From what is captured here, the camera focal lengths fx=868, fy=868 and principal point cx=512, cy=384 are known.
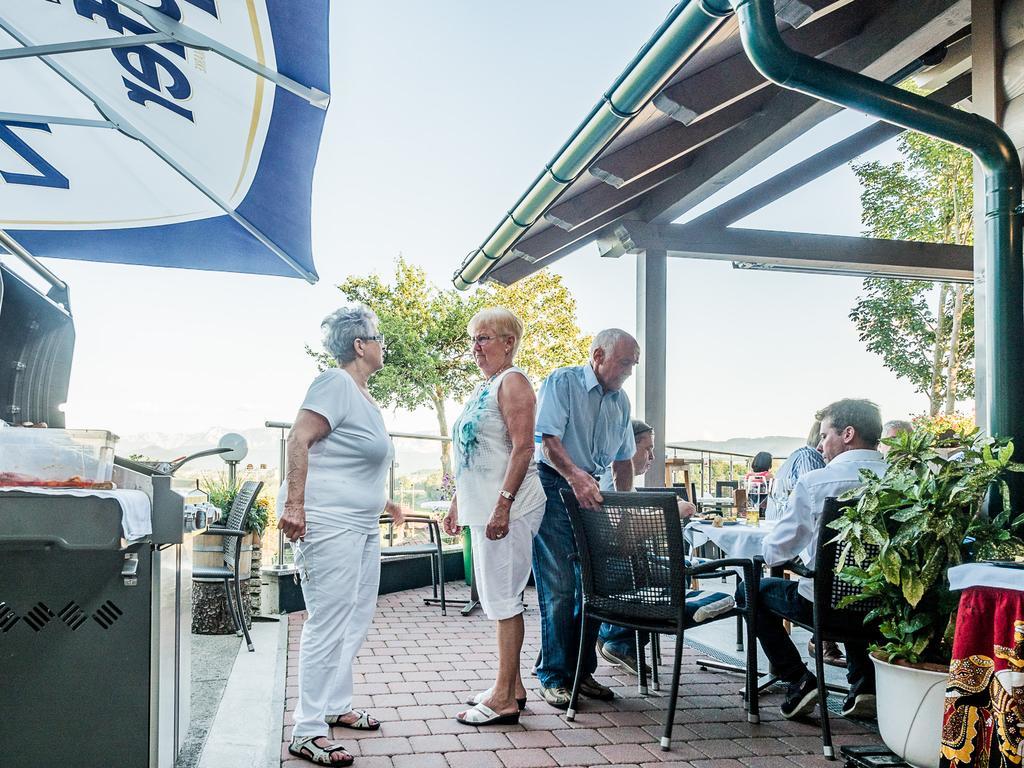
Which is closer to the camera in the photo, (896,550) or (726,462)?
(896,550)

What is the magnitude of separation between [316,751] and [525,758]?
691 millimetres

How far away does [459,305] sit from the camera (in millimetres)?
29078

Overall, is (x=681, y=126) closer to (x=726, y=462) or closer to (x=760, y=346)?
(x=726, y=462)

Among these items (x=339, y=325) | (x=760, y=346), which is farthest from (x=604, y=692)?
(x=760, y=346)

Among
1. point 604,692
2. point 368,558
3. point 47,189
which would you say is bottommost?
point 604,692

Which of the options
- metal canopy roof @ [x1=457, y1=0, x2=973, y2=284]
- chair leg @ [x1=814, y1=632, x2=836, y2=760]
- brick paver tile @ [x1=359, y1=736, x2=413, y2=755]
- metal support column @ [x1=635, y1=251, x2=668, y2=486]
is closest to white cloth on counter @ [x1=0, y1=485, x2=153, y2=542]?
brick paver tile @ [x1=359, y1=736, x2=413, y2=755]

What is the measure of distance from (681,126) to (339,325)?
2.87 meters

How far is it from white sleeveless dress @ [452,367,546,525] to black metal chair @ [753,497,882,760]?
106 centimetres

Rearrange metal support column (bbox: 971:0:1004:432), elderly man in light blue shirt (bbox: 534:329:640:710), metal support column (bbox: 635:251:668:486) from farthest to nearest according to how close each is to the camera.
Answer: metal support column (bbox: 635:251:668:486) → elderly man in light blue shirt (bbox: 534:329:640:710) → metal support column (bbox: 971:0:1004:432)

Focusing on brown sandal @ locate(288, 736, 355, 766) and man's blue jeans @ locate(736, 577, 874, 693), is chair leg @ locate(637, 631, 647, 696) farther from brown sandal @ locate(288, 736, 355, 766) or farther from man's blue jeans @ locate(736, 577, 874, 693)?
brown sandal @ locate(288, 736, 355, 766)

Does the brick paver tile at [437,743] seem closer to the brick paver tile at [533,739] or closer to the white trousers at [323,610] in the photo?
the brick paver tile at [533,739]

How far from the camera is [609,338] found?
380 cm

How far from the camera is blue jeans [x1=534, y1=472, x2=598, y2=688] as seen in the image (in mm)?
3650

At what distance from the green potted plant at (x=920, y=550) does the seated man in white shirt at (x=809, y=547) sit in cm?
28
